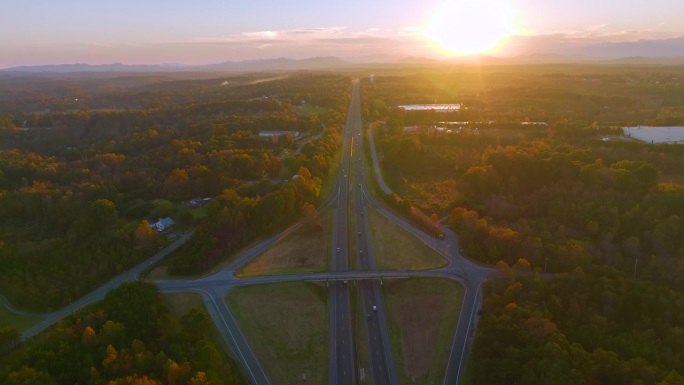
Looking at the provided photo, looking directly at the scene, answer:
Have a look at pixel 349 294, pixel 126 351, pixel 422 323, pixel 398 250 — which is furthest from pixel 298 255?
pixel 126 351

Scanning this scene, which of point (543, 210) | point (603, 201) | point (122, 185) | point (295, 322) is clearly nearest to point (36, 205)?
point (122, 185)

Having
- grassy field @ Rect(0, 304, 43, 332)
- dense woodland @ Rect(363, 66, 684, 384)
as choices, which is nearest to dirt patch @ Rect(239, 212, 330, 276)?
dense woodland @ Rect(363, 66, 684, 384)

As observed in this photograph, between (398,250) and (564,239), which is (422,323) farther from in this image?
(564,239)

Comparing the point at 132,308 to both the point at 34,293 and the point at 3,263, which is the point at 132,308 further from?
the point at 3,263

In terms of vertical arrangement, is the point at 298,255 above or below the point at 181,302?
above

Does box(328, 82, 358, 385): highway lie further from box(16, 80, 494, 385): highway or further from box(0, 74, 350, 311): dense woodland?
box(0, 74, 350, 311): dense woodland
